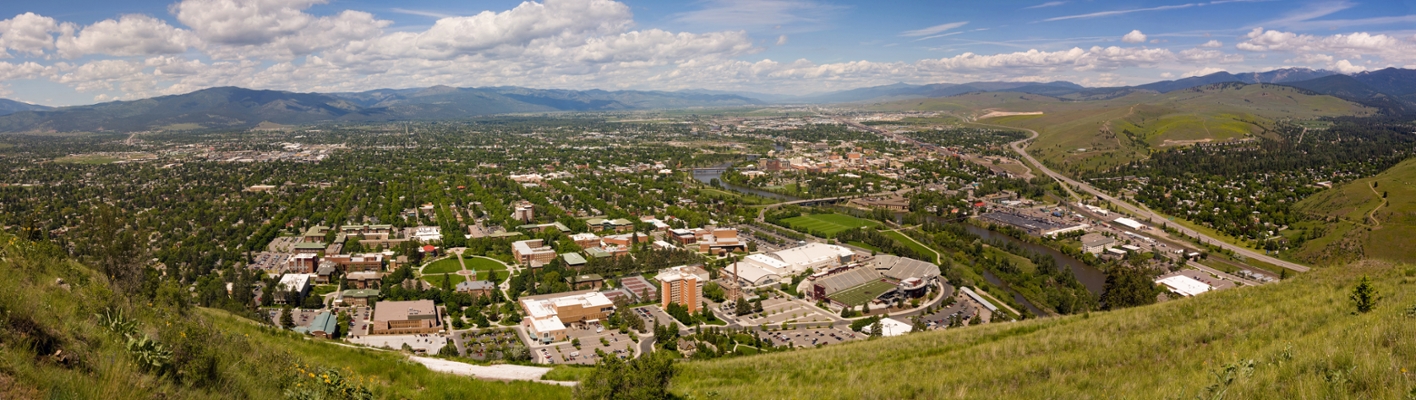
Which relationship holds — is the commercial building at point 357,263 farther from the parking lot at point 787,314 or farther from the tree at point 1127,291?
the tree at point 1127,291

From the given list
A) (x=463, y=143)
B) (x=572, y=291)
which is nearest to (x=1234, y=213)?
(x=572, y=291)

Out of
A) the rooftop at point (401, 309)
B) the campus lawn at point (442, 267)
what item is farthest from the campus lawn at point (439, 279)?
the rooftop at point (401, 309)

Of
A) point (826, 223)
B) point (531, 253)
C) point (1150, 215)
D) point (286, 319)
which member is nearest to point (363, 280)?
point (286, 319)

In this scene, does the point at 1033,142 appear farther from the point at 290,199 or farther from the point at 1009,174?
the point at 290,199

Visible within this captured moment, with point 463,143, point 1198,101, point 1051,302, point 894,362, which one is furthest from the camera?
point 1198,101

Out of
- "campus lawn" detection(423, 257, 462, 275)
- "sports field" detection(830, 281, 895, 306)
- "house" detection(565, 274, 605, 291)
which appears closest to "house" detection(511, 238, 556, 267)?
"campus lawn" detection(423, 257, 462, 275)

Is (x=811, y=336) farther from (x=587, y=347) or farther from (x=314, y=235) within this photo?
(x=314, y=235)
